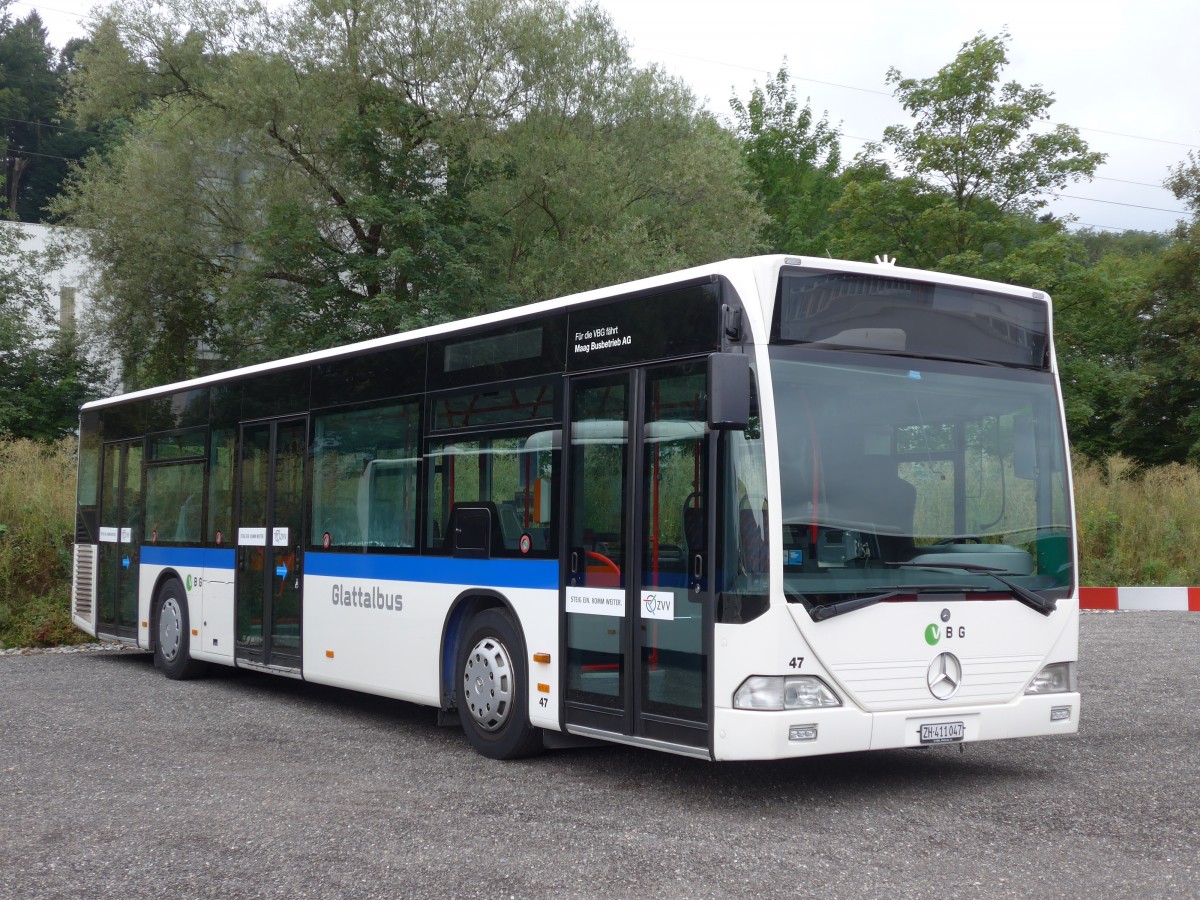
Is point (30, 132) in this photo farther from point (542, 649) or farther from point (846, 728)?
point (846, 728)

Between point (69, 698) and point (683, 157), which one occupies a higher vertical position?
point (683, 157)

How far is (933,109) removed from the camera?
102ft

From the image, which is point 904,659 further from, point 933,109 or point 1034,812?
point 933,109

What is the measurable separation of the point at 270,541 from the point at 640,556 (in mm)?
5402

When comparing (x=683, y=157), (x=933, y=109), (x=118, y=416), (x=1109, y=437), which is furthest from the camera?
(x=1109, y=437)

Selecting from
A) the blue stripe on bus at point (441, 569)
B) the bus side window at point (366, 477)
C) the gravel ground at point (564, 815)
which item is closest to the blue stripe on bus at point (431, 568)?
A: the blue stripe on bus at point (441, 569)

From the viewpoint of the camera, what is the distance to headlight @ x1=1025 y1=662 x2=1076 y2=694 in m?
7.76

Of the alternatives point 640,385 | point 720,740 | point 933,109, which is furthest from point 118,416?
point 933,109

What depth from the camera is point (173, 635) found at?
1377 centimetres

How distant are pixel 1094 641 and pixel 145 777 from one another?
11536mm

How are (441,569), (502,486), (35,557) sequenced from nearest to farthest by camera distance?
1. (502,486)
2. (441,569)
3. (35,557)

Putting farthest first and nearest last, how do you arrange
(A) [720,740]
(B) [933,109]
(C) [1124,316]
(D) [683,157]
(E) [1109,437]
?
(E) [1109,437], (C) [1124,316], (B) [933,109], (D) [683,157], (A) [720,740]

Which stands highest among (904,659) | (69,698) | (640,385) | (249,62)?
(249,62)

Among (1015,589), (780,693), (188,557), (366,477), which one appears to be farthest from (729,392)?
(188,557)
